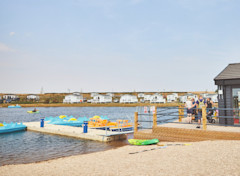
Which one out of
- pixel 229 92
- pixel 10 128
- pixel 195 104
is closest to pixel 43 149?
pixel 10 128

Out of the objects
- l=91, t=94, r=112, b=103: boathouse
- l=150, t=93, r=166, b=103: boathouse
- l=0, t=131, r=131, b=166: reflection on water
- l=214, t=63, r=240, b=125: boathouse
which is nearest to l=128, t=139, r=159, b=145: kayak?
l=0, t=131, r=131, b=166: reflection on water

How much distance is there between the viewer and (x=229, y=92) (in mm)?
12258

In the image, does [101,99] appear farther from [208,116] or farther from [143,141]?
[208,116]

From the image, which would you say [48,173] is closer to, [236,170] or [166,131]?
[236,170]

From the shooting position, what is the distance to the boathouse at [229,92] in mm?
12047

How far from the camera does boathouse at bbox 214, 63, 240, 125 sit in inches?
474

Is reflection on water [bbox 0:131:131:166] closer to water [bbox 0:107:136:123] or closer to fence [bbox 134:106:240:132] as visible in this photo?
fence [bbox 134:106:240:132]

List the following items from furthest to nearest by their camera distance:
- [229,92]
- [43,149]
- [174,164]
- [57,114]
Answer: [57,114] → [43,149] → [229,92] → [174,164]

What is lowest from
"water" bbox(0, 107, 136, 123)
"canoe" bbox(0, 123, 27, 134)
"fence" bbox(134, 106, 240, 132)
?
"water" bbox(0, 107, 136, 123)

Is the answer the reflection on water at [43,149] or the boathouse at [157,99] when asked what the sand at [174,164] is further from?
→ the boathouse at [157,99]

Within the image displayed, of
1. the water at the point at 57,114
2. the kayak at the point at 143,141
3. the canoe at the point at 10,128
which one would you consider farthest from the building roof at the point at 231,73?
the water at the point at 57,114

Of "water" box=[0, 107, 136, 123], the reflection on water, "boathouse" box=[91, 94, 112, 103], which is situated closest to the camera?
the reflection on water

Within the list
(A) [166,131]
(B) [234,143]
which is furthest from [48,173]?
(B) [234,143]

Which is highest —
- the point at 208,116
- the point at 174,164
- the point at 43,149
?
the point at 208,116
